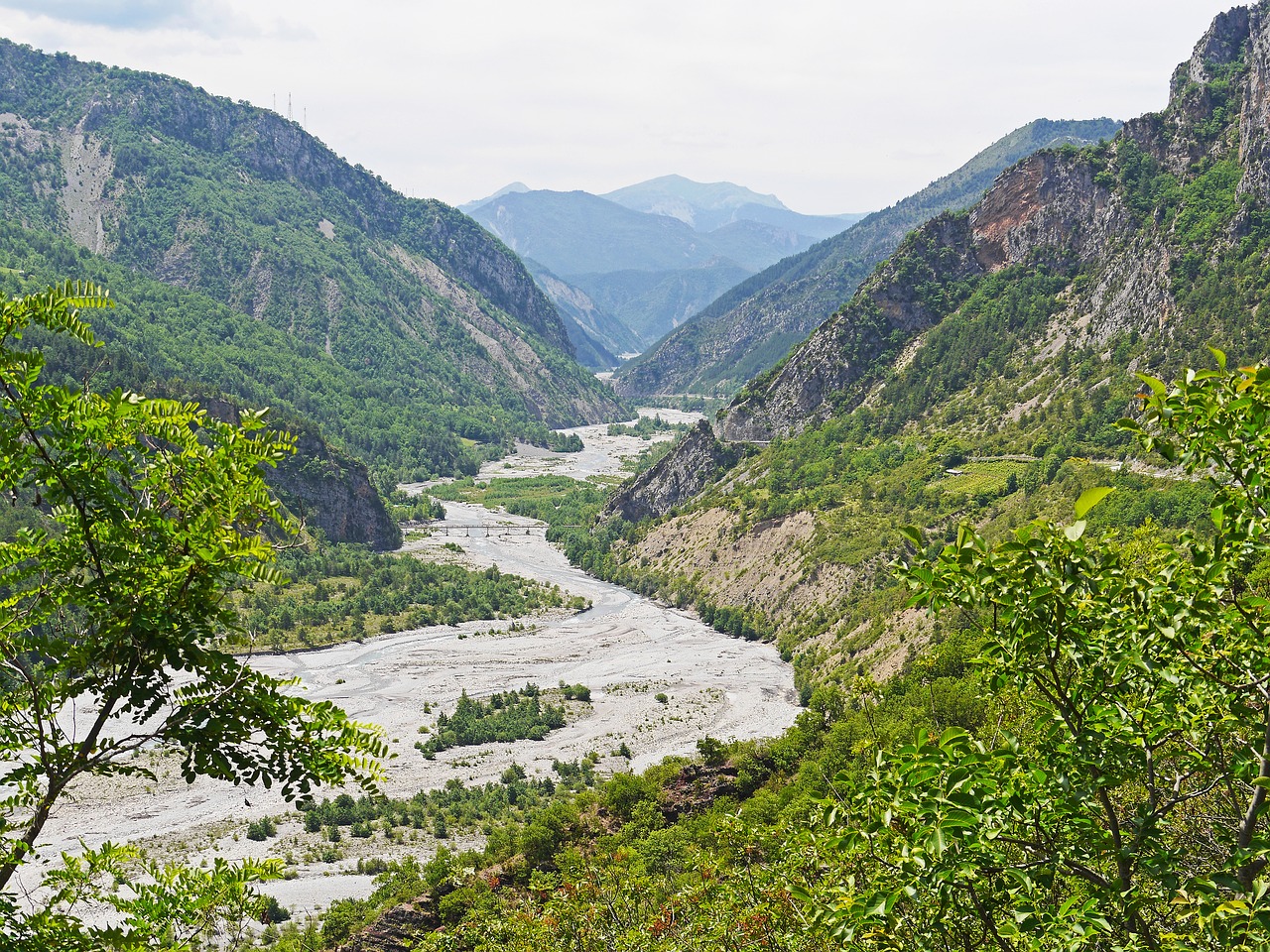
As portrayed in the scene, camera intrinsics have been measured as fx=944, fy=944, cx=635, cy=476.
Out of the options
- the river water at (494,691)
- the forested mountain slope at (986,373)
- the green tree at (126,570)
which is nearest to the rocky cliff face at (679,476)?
the forested mountain slope at (986,373)

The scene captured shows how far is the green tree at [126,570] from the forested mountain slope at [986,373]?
2497 inches

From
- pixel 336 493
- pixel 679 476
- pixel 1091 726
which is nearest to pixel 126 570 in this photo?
pixel 1091 726

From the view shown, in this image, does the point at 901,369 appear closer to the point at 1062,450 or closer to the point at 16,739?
the point at 1062,450

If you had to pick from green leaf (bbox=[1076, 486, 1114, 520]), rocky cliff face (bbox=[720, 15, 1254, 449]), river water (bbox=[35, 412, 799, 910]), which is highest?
rocky cliff face (bbox=[720, 15, 1254, 449])

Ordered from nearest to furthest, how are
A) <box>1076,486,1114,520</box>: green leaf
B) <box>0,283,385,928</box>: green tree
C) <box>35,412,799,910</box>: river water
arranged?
<box>1076,486,1114,520</box>: green leaf < <box>0,283,385,928</box>: green tree < <box>35,412,799,910</box>: river water

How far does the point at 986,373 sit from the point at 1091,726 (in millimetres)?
112423

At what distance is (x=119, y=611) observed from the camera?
7.29m

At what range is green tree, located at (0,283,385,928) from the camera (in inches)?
284

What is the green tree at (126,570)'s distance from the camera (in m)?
7.22

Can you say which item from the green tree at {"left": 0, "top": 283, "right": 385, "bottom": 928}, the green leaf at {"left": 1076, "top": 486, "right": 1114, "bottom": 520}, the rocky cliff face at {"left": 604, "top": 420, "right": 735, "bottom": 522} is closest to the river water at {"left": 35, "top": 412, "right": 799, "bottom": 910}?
the rocky cliff face at {"left": 604, "top": 420, "right": 735, "bottom": 522}

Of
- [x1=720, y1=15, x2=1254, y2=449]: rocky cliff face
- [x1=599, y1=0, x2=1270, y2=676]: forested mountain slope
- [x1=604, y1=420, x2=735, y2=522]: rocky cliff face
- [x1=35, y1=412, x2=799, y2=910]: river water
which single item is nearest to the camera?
[x1=35, y1=412, x2=799, y2=910]: river water

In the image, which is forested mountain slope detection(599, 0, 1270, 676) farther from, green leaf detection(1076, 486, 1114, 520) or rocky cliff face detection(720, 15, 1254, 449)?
green leaf detection(1076, 486, 1114, 520)

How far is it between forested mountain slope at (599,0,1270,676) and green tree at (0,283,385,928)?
63429mm

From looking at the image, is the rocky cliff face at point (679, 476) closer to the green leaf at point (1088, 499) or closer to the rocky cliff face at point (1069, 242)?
the rocky cliff face at point (1069, 242)
